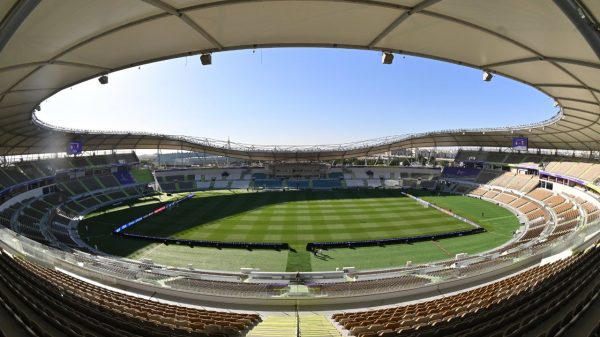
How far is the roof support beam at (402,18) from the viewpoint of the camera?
21.7 ft

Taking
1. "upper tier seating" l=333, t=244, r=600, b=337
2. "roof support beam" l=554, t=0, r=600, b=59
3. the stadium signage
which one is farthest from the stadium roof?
the stadium signage

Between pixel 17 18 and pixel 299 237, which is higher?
pixel 17 18

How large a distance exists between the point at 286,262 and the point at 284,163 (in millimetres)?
49484

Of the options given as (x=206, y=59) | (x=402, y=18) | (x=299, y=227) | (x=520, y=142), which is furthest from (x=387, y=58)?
(x=520, y=142)

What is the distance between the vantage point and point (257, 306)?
10.6 meters

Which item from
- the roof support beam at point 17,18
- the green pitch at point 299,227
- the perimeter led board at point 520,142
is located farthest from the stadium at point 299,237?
the perimeter led board at point 520,142

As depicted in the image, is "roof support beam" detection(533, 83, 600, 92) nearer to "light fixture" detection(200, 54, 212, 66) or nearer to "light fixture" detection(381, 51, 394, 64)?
"light fixture" detection(381, 51, 394, 64)

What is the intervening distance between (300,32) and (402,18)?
103 inches

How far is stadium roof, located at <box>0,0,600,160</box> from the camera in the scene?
6.35 meters

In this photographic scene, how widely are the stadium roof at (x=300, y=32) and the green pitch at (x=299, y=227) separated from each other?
15740 mm

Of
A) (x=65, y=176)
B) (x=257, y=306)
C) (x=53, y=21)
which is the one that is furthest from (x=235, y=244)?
(x=65, y=176)

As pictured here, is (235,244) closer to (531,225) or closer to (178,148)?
(531,225)

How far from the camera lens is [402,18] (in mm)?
7277

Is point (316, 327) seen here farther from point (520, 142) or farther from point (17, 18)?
point (520, 142)
